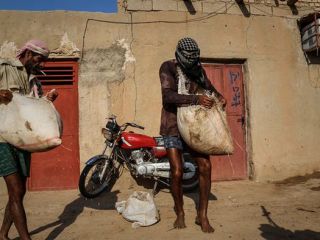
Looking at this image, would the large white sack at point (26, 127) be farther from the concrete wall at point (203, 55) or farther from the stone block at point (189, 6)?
the stone block at point (189, 6)

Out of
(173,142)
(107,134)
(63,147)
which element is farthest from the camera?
(63,147)

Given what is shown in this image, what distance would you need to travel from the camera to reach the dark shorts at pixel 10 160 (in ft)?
9.53

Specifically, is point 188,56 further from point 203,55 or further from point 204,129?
point 203,55

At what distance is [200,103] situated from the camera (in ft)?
10.9

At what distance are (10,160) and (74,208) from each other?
78.6 inches

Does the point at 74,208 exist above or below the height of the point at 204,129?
below

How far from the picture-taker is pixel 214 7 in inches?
252

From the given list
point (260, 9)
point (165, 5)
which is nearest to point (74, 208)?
point (165, 5)

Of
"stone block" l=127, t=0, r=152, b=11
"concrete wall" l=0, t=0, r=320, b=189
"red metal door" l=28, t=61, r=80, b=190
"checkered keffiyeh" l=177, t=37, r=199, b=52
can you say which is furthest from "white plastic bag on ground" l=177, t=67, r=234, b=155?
"stone block" l=127, t=0, r=152, b=11

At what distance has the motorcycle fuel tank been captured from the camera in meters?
5.39

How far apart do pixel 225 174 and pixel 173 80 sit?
3.29 m

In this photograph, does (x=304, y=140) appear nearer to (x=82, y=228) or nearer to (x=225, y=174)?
(x=225, y=174)

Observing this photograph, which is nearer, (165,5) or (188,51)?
(188,51)

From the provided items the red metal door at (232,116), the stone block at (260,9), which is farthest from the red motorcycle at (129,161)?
the stone block at (260,9)
